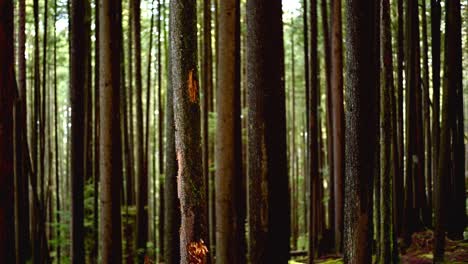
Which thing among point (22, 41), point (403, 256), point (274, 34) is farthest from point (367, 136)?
point (22, 41)

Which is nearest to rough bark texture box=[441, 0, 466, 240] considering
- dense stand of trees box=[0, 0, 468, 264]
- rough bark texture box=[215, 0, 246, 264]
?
dense stand of trees box=[0, 0, 468, 264]

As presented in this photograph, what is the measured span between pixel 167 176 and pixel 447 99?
3907 millimetres

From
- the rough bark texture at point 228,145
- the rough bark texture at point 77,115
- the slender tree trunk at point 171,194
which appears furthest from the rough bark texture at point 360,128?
the rough bark texture at point 77,115

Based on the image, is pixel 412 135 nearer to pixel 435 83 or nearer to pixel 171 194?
pixel 435 83

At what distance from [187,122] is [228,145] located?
9.03 ft

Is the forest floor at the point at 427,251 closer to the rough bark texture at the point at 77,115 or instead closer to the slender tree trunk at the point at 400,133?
the slender tree trunk at the point at 400,133

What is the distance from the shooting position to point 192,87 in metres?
4.77

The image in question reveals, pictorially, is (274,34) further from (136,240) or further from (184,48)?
(136,240)

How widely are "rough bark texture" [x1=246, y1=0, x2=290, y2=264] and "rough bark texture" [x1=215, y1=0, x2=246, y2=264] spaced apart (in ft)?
3.32

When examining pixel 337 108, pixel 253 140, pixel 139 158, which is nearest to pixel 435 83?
pixel 253 140

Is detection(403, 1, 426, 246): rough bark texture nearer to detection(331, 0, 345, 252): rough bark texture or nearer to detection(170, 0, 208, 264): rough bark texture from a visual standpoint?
detection(331, 0, 345, 252): rough bark texture

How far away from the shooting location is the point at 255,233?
636 cm

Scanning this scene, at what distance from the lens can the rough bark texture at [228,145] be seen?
741cm

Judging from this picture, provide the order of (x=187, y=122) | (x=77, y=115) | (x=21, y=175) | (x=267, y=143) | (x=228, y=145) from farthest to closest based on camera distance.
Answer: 1. (x=77, y=115)
2. (x=21, y=175)
3. (x=228, y=145)
4. (x=267, y=143)
5. (x=187, y=122)
